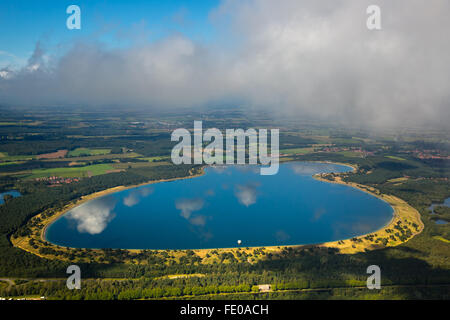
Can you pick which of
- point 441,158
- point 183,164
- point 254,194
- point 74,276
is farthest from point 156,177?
point 441,158

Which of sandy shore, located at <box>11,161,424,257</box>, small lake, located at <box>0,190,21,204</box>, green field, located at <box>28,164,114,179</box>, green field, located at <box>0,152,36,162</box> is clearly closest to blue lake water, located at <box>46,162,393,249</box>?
sandy shore, located at <box>11,161,424,257</box>

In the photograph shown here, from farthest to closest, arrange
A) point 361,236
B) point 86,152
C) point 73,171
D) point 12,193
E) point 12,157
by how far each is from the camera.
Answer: point 86,152 → point 12,157 → point 73,171 → point 12,193 → point 361,236

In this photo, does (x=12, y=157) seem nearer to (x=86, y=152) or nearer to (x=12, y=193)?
(x=86, y=152)

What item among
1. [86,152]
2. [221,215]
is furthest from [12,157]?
[221,215]

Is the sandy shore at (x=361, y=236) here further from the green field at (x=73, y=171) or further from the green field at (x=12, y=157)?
the green field at (x=12, y=157)

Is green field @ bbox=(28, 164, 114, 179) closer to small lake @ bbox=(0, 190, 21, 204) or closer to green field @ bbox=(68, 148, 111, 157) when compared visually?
small lake @ bbox=(0, 190, 21, 204)

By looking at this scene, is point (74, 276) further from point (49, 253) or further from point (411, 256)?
point (411, 256)

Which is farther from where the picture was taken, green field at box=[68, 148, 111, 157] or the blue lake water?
green field at box=[68, 148, 111, 157]
